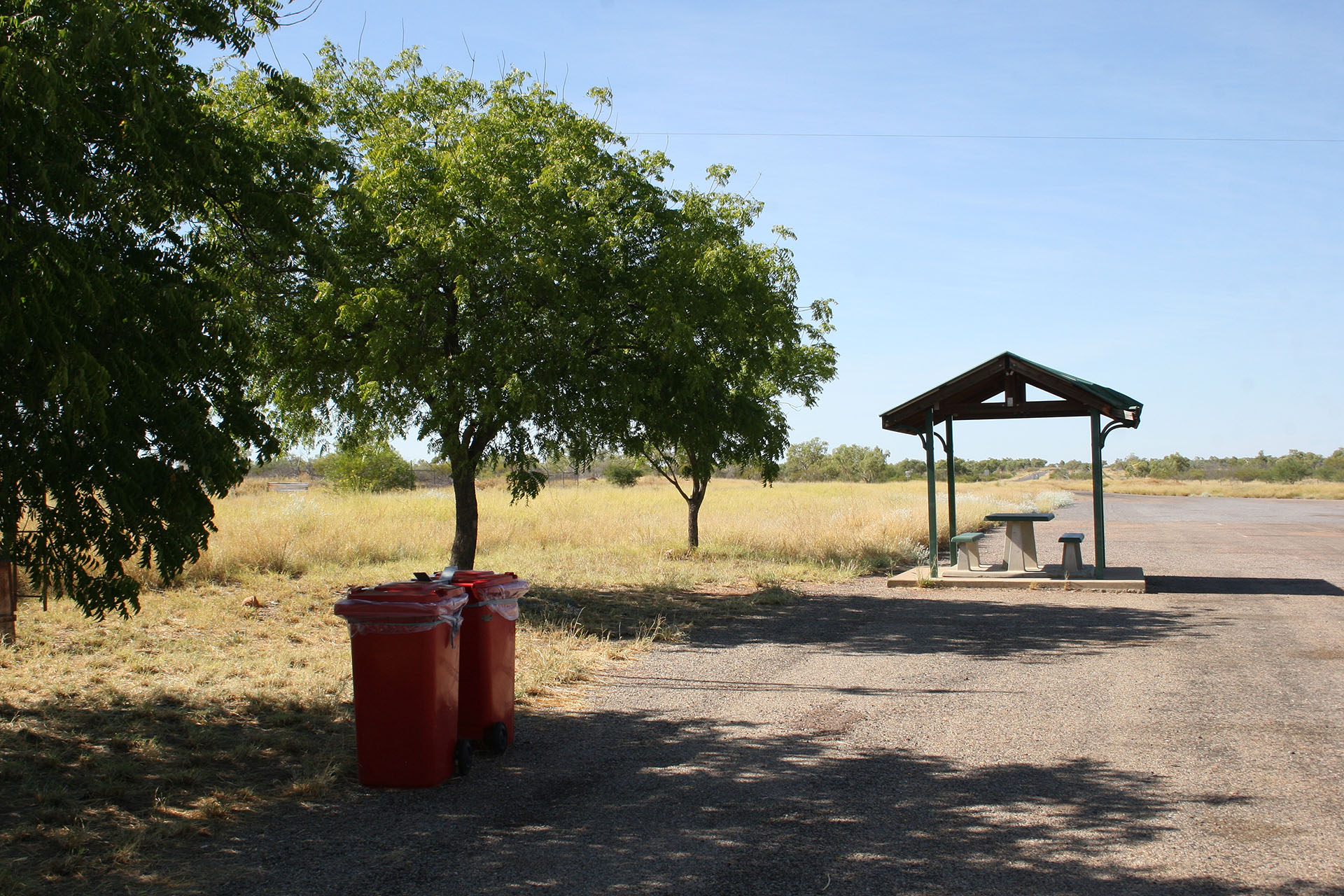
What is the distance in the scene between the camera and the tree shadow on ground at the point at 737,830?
4.05m

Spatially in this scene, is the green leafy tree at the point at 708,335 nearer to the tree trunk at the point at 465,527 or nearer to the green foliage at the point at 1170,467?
the tree trunk at the point at 465,527

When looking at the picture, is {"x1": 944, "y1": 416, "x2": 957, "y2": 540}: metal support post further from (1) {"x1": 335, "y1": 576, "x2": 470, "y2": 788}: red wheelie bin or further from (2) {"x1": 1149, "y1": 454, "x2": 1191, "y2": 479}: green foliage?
(2) {"x1": 1149, "y1": 454, "x2": 1191, "y2": 479}: green foliage

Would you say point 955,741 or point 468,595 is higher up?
point 468,595

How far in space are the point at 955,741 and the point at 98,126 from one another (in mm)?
6011

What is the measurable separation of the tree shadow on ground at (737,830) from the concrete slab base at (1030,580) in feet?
30.8

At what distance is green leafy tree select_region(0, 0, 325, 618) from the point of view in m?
4.16

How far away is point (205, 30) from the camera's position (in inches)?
220

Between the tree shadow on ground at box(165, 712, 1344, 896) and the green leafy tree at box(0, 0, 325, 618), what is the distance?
1.73m

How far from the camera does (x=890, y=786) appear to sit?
534 centimetres

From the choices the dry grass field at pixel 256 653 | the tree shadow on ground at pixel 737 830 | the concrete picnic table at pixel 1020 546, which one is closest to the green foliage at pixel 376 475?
the dry grass field at pixel 256 653

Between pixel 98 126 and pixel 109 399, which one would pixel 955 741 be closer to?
pixel 109 399

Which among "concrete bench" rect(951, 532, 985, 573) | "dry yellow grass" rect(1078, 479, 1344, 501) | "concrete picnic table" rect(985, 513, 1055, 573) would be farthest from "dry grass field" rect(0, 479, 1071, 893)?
"dry yellow grass" rect(1078, 479, 1344, 501)

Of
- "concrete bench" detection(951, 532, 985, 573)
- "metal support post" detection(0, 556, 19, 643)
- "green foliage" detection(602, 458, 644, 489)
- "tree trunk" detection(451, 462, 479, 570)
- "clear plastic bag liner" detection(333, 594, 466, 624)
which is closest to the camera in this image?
"clear plastic bag liner" detection(333, 594, 466, 624)

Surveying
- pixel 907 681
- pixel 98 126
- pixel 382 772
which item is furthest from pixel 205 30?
pixel 907 681
